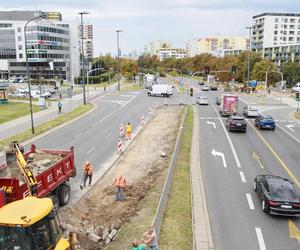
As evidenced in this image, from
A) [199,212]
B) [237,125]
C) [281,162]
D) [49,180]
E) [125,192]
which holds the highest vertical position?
[49,180]

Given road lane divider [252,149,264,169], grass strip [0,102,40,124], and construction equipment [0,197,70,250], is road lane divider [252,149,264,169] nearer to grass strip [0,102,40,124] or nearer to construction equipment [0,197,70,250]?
construction equipment [0,197,70,250]

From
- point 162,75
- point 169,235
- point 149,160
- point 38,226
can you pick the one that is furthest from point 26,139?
point 162,75

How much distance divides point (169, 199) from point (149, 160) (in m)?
8.65

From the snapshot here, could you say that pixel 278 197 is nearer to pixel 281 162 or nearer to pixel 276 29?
pixel 281 162

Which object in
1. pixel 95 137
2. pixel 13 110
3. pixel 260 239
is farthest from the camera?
pixel 13 110

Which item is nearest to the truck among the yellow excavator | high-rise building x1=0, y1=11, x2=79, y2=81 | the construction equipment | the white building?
the yellow excavator

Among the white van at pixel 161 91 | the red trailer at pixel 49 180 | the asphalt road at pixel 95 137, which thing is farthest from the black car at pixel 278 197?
the white van at pixel 161 91

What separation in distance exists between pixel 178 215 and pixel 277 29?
152874 mm

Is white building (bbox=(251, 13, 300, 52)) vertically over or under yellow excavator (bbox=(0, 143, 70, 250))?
over

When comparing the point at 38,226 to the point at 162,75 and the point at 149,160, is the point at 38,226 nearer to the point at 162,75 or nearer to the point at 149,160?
the point at 149,160

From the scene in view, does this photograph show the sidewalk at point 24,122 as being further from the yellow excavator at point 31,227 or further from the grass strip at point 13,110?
the yellow excavator at point 31,227

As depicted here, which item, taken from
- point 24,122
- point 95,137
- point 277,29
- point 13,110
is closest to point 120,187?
point 95,137

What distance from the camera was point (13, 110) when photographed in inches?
2098

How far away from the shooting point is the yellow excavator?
9.67 m
